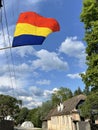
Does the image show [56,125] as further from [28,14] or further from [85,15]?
[28,14]

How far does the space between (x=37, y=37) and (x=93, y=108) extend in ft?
46.6

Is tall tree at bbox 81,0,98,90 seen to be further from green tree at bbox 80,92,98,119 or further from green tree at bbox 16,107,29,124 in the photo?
green tree at bbox 16,107,29,124

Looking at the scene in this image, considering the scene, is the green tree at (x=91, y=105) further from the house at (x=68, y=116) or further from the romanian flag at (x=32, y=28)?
the house at (x=68, y=116)

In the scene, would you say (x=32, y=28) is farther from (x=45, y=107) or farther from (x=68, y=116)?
(x=45, y=107)

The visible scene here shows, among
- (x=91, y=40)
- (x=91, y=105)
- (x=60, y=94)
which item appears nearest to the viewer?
(x=91, y=40)

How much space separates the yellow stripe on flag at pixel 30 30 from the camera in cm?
1187

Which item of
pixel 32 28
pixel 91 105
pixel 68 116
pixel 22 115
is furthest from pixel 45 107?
pixel 32 28

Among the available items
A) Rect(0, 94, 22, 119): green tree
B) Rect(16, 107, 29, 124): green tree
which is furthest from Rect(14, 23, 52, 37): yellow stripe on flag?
Rect(16, 107, 29, 124): green tree

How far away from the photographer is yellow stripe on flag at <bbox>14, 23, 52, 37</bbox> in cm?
1187

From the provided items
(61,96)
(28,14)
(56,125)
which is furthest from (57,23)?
(61,96)

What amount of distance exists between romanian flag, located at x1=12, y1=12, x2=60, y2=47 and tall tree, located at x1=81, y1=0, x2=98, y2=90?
9.98 meters

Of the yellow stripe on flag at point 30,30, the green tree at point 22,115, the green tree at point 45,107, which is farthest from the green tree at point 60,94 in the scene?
the yellow stripe on flag at point 30,30

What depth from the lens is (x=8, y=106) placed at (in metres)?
A: 89.8

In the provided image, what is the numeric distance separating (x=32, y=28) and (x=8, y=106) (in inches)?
3128
